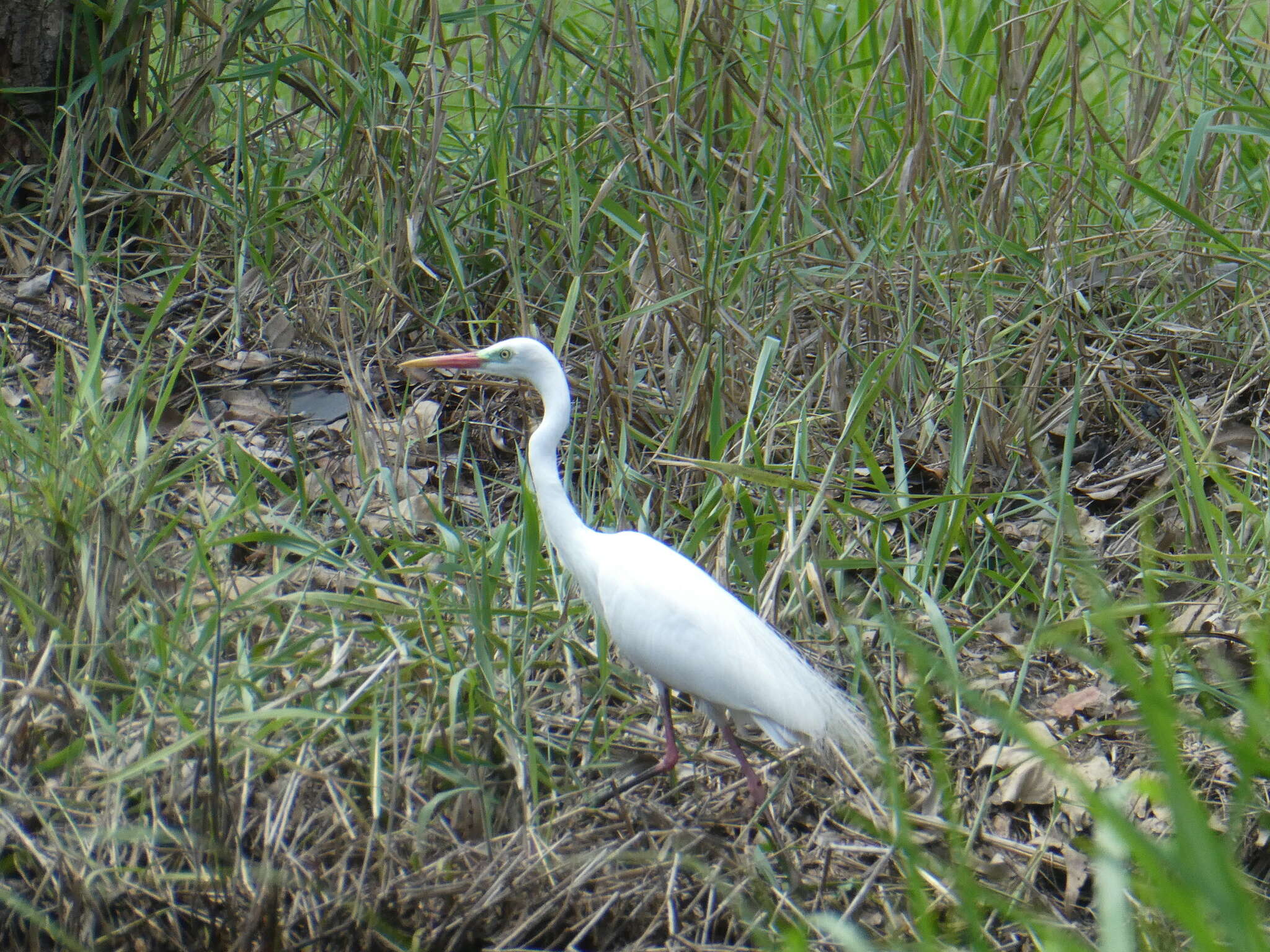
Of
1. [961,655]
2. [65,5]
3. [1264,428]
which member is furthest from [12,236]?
[1264,428]

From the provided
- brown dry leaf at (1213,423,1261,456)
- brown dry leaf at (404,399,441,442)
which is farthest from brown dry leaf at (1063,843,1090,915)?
brown dry leaf at (404,399,441,442)

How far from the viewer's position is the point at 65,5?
3.71 m

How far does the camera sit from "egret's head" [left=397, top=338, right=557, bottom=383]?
8.63 ft

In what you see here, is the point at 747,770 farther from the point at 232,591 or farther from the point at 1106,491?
the point at 1106,491

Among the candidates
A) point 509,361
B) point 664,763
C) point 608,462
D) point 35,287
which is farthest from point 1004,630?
point 35,287

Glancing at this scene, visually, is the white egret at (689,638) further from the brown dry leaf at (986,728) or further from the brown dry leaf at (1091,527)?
the brown dry leaf at (1091,527)

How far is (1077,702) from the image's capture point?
2613 mm

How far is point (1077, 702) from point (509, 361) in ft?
4.85

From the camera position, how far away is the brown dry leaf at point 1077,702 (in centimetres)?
260

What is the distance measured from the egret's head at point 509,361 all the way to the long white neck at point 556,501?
0.08 meters

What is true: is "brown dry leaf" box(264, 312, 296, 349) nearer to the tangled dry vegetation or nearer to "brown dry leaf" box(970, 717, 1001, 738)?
the tangled dry vegetation

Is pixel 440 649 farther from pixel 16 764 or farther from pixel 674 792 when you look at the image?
pixel 16 764

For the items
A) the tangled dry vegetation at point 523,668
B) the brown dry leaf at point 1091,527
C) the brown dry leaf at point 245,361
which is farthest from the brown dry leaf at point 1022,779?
the brown dry leaf at point 245,361

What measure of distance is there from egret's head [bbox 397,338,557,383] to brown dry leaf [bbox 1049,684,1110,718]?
1.36 m
